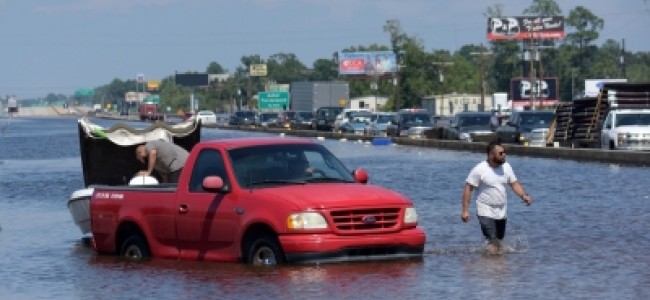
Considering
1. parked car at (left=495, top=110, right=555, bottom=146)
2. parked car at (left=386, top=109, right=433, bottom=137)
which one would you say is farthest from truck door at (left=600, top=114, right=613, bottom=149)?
parked car at (left=386, top=109, right=433, bottom=137)

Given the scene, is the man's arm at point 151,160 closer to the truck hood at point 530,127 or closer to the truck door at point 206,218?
the truck door at point 206,218

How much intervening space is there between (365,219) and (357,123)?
68346mm

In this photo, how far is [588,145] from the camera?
173ft

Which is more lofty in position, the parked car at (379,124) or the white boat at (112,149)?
the white boat at (112,149)

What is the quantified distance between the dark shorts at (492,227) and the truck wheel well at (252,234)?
2882 mm

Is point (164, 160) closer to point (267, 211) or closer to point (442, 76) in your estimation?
→ point (267, 211)

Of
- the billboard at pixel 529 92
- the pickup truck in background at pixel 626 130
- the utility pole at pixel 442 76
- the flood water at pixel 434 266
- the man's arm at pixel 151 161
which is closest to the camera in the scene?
the flood water at pixel 434 266

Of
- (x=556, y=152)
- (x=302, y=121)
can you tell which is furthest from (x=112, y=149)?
(x=302, y=121)

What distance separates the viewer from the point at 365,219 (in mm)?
15953

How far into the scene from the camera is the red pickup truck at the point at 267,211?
15.8m

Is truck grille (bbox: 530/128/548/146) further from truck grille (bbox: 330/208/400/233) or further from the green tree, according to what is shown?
the green tree

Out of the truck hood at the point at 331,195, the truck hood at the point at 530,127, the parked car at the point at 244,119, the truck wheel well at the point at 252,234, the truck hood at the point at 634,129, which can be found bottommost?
the parked car at the point at 244,119

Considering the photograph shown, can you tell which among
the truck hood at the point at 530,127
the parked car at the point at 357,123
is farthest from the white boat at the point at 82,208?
the parked car at the point at 357,123

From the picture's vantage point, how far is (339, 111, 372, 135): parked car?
272 feet
